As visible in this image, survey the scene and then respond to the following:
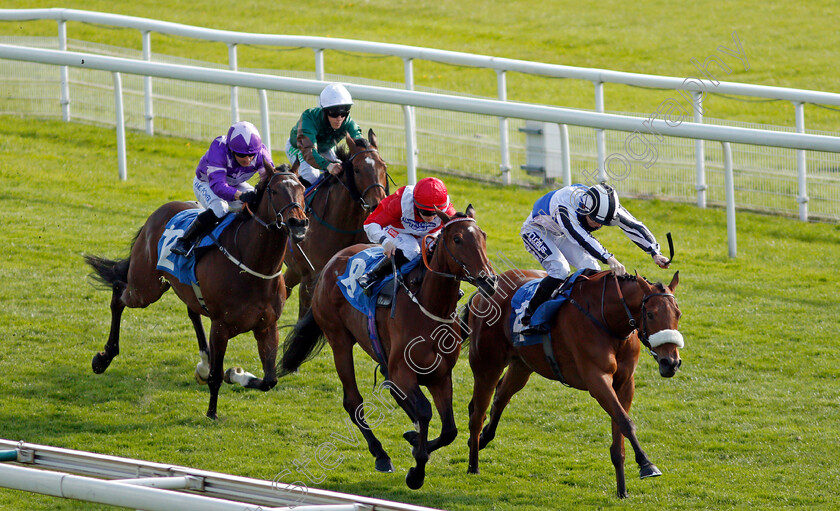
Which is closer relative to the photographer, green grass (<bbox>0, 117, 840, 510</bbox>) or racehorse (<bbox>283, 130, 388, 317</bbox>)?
green grass (<bbox>0, 117, 840, 510</bbox>)

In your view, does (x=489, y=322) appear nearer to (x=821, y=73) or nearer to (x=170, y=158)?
(x=170, y=158)

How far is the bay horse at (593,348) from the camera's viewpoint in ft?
19.8

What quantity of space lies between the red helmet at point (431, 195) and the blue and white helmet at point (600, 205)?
0.88 meters

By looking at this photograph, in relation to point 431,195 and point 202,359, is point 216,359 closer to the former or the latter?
point 202,359

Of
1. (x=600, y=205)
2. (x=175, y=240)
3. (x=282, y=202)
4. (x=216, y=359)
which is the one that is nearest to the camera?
(x=600, y=205)

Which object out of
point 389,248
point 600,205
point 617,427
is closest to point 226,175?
point 389,248

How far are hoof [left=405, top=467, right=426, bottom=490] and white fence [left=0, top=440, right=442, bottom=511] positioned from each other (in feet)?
5.47

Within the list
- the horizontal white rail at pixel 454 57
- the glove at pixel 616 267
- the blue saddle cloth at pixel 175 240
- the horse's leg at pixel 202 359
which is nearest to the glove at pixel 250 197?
the blue saddle cloth at pixel 175 240

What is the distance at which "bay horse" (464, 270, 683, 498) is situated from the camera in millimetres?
6035

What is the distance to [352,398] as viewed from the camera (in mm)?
6887

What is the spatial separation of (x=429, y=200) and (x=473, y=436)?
1.56 meters

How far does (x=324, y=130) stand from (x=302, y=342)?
2.04 metres

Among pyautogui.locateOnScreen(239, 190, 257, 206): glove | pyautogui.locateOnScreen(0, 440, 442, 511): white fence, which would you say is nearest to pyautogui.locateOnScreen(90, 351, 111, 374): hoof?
pyautogui.locateOnScreen(239, 190, 257, 206): glove

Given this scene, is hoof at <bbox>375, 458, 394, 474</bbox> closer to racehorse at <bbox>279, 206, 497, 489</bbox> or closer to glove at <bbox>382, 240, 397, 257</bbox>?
racehorse at <bbox>279, 206, 497, 489</bbox>
